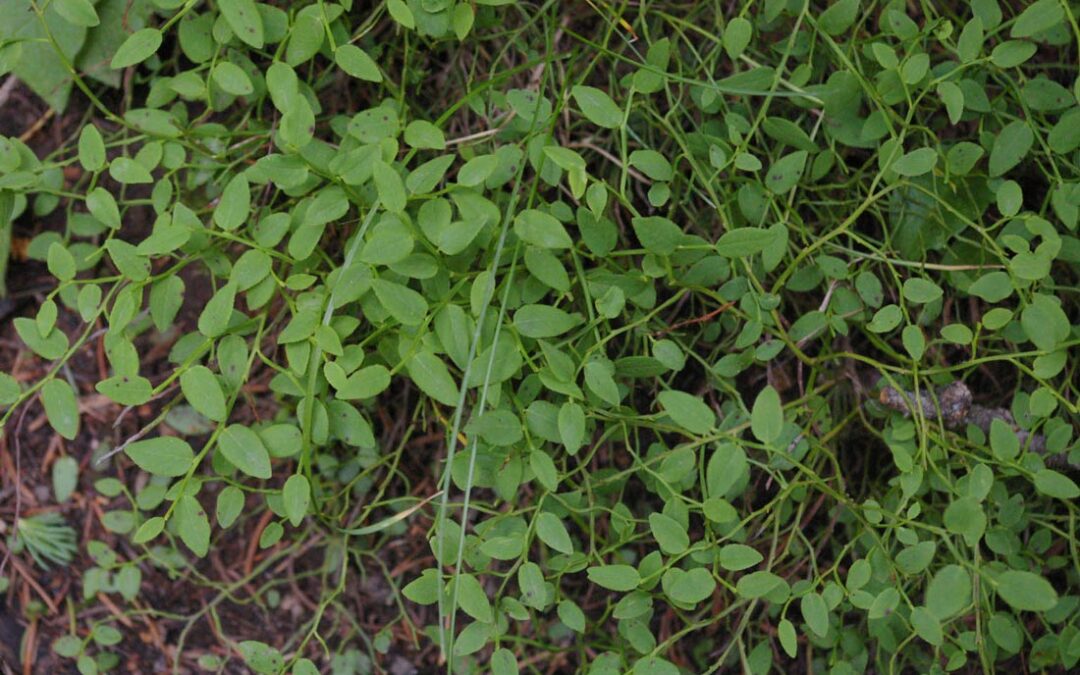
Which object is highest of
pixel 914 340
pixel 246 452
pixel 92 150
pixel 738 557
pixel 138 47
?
pixel 138 47

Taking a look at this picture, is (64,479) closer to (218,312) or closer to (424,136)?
(218,312)

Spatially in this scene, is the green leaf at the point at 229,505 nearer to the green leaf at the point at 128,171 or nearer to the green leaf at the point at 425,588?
the green leaf at the point at 425,588

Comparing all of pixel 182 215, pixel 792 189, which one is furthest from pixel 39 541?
pixel 792 189

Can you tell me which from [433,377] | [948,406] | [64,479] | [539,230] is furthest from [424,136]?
[64,479]

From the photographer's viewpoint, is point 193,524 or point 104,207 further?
point 104,207

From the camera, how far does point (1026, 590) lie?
103cm

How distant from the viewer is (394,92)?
4.57 ft

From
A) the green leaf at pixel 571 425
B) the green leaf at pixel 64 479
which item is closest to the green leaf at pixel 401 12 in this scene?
the green leaf at pixel 571 425

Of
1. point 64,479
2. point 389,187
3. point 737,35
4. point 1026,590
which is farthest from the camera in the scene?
point 64,479

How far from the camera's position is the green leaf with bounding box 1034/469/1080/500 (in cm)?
114

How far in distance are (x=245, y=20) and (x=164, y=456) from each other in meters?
0.59

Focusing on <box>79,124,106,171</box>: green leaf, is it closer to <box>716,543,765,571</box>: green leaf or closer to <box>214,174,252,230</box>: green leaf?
<box>214,174,252,230</box>: green leaf

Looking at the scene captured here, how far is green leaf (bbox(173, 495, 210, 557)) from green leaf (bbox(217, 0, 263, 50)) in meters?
0.62

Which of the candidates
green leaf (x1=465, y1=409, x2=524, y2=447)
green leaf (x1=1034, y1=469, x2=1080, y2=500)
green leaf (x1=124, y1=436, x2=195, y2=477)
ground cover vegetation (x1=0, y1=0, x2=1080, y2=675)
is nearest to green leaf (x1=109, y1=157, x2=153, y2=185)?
ground cover vegetation (x1=0, y1=0, x2=1080, y2=675)
